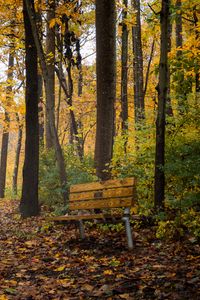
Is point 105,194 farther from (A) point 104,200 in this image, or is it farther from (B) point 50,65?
(B) point 50,65

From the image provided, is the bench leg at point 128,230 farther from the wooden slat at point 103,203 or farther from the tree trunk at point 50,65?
the tree trunk at point 50,65

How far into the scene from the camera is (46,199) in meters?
12.3

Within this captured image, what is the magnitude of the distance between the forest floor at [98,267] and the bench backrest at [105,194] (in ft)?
2.08

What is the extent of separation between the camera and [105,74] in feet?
28.8

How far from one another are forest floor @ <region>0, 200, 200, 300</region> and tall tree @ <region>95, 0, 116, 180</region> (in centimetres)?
193

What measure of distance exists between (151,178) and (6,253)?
10.0 feet

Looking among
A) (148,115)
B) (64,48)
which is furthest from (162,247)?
(64,48)

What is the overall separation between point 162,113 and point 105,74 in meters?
2.52

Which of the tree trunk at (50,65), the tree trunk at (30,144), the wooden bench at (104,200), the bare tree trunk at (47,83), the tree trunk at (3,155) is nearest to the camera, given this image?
the wooden bench at (104,200)

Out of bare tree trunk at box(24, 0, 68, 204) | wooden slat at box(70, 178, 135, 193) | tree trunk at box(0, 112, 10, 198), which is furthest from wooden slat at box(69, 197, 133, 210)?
tree trunk at box(0, 112, 10, 198)

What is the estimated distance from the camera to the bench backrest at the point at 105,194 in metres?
6.70

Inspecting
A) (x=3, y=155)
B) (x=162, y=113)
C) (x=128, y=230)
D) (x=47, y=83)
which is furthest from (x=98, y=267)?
(x=3, y=155)

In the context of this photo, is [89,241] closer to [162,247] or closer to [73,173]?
[162,247]

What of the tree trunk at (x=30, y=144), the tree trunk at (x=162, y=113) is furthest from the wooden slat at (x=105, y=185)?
the tree trunk at (x=30, y=144)
